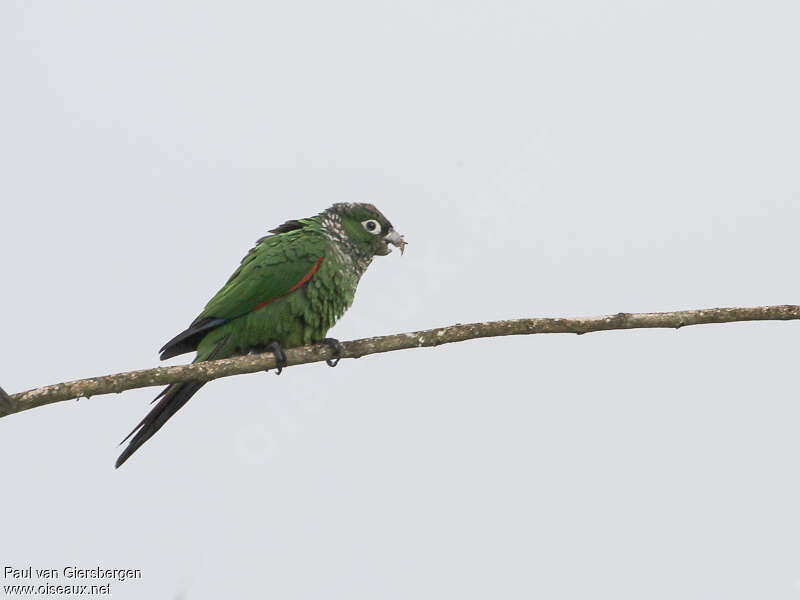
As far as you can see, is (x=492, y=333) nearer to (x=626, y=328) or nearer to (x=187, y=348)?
(x=626, y=328)

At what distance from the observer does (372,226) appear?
7.54 meters

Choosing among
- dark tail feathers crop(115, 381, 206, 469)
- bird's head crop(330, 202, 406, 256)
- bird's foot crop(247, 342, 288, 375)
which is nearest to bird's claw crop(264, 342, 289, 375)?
bird's foot crop(247, 342, 288, 375)

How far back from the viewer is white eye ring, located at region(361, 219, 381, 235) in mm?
7531

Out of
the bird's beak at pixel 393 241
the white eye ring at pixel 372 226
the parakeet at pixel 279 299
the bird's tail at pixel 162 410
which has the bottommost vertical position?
the bird's tail at pixel 162 410

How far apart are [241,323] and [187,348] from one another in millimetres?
585

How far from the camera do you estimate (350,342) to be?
5691mm

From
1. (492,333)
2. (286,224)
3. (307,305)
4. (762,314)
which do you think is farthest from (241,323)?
(762,314)

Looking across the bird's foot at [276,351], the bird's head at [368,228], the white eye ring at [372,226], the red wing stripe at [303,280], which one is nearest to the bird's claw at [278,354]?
the bird's foot at [276,351]

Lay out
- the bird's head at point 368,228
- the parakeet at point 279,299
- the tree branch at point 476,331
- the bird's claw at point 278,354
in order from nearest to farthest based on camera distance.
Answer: the tree branch at point 476,331
the bird's claw at point 278,354
the parakeet at point 279,299
the bird's head at point 368,228

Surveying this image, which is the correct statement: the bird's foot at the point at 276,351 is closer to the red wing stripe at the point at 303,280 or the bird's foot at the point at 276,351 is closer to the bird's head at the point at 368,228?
the red wing stripe at the point at 303,280

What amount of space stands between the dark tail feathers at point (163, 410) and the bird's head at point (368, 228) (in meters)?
1.98

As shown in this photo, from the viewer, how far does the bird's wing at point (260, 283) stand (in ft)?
22.5

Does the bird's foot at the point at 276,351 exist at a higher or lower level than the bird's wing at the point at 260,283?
lower

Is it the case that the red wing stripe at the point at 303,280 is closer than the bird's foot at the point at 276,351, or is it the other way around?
the bird's foot at the point at 276,351
